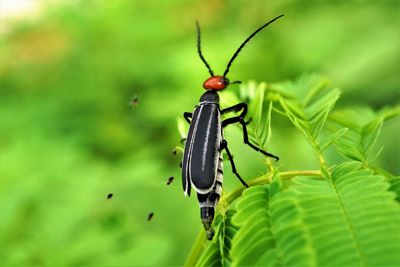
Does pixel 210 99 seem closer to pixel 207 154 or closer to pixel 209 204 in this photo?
pixel 207 154

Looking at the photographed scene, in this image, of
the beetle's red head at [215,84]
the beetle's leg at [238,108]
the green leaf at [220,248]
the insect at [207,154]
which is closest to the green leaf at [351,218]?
the green leaf at [220,248]

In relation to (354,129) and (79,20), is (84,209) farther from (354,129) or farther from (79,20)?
(79,20)

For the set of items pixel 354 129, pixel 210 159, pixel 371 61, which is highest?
pixel 371 61

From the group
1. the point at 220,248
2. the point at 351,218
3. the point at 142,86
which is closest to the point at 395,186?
the point at 351,218

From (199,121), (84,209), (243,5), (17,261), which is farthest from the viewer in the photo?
(243,5)

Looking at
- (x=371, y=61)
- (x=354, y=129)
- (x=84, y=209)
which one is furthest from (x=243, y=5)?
(x=354, y=129)

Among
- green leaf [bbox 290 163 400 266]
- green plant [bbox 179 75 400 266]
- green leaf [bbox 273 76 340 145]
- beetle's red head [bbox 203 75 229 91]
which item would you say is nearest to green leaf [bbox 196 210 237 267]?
green plant [bbox 179 75 400 266]

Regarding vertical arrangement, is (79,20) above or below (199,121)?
above
